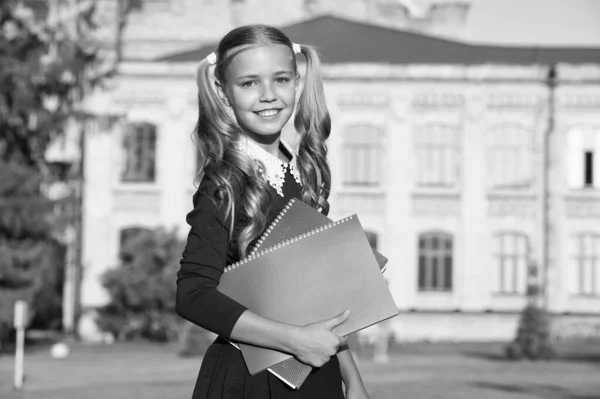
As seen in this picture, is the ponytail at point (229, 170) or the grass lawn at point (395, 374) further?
the grass lawn at point (395, 374)

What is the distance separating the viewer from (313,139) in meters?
3.74

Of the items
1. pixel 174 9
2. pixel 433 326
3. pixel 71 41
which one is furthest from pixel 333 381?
pixel 174 9

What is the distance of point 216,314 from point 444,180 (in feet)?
117

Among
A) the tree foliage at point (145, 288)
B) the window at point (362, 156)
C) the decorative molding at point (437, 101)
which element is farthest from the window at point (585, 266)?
the tree foliage at point (145, 288)

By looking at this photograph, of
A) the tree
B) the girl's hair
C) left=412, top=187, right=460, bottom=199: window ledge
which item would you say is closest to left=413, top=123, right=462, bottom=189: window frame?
left=412, top=187, right=460, bottom=199: window ledge

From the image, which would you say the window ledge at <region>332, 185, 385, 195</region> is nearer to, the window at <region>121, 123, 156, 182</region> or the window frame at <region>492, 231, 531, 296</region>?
the window frame at <region>492, 231, 531, 296</region>

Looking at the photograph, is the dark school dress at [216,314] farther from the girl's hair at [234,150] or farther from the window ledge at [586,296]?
the window ledge at [586,296]

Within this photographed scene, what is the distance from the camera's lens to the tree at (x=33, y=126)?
1233 inches

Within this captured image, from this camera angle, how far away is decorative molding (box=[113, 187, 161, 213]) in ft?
127

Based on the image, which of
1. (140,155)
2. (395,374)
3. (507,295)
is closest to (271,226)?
(395,374)

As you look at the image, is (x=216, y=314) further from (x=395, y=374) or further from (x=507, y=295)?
(x=507, y=295)

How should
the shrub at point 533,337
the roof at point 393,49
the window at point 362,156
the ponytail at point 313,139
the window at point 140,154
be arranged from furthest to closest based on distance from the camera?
the roof at point 393,49 → the window at point 140,154 → the window at point 362,156 → the shrub at point 533,337 → the ponytail at point 313,139

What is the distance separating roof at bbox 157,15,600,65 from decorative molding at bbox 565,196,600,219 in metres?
4.96

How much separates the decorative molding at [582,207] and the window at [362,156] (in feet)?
21.1
